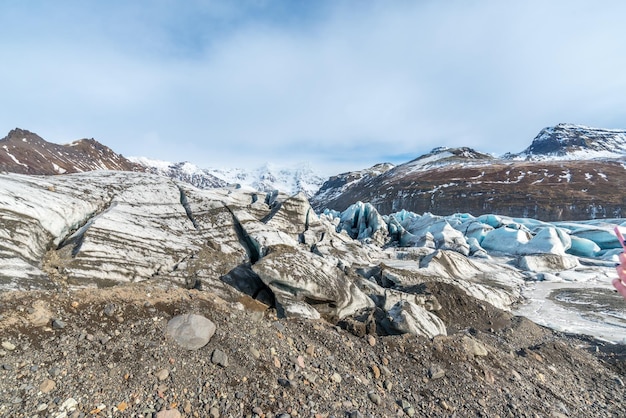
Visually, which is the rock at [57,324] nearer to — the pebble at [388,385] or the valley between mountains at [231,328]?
the valley between mountains at [231,328]

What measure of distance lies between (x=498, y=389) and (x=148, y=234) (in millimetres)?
10985

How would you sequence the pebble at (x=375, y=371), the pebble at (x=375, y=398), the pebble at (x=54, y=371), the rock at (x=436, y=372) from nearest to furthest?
the pebble at (x=54, y=371) < the pebble at (x=375, y=398) < the pebble at (x=375, y=371) < the rock at (x=436, y=372)

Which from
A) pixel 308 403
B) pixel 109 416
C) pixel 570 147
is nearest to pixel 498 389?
pixel 308 403

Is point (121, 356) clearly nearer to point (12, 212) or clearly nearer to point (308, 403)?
point (308, 403)

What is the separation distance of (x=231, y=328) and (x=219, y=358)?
98 centimetres

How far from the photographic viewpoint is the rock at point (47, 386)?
4125 millimetres

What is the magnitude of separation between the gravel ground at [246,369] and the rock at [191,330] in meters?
0.15

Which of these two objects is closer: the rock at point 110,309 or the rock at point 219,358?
the rock at point 219,358

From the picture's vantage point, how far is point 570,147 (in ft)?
632

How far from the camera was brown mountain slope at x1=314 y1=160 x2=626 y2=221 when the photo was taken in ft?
243

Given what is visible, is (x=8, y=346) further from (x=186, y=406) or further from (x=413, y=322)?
(x=413, y=322)

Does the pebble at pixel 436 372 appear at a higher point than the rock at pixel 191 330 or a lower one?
lower

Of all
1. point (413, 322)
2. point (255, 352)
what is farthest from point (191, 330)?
→ point (413, 322)

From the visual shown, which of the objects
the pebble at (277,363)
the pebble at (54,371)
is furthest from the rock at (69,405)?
the pebble at (277,363)
